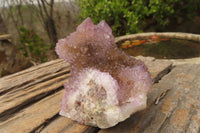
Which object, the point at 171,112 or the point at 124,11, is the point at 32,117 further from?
the point at 124,11

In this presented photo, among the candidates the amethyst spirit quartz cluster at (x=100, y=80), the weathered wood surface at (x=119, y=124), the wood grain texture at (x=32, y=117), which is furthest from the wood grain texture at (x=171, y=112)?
the wood grain texture at (x=32, y=117)

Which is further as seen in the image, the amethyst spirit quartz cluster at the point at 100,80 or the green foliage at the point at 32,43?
the green foliage at the point at 32,43

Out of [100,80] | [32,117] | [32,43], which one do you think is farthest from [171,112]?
[32,43]

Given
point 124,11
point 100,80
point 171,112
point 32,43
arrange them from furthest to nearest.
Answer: point 124,11
point 32,43
point 171,112
point 100,80

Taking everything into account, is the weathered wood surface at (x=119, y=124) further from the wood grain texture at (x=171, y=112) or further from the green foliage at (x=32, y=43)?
the green foliage at (x=32, y=43)

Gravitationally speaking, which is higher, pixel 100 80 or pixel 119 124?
pixel 100 80
